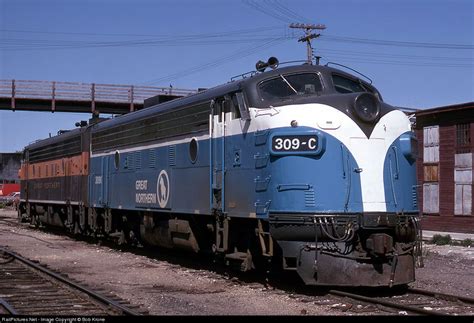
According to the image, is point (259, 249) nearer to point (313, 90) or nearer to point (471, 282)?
point (313, 90)

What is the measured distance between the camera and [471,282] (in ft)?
37.7

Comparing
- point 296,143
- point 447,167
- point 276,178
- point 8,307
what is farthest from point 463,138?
point 8,307

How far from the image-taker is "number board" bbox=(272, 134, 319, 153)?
9328 millimetres

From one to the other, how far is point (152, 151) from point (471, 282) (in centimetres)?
736

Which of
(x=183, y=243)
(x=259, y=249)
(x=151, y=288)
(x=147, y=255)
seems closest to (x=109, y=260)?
(x=147, y=255)

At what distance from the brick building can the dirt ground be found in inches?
277

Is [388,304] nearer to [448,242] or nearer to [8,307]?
[8,307]

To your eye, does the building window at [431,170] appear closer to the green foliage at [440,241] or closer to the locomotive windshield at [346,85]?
the green foliage at [440,241]

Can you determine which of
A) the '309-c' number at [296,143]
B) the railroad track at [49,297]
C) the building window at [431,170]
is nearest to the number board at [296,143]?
the '309-c' number at [296,143]

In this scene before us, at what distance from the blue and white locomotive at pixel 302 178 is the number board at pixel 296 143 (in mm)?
15

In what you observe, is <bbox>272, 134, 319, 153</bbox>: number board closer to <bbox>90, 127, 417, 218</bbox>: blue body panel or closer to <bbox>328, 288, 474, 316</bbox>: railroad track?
<bbox>90, 127, 417, 218</bbox>: blue body panel

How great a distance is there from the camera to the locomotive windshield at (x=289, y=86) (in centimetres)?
1012

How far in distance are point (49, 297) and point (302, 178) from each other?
14.3 feet

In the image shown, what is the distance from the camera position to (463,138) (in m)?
25.1
